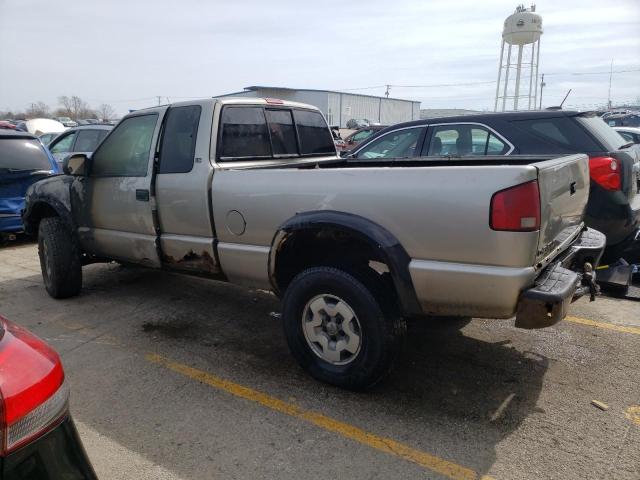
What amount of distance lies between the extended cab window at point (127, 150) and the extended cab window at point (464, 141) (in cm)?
305

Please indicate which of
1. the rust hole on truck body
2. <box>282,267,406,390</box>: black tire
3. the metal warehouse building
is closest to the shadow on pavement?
<box>282,267,406,390</box>: black tire

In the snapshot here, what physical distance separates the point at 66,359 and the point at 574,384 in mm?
3674

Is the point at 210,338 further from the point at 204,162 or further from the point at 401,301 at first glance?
the point at 401,301

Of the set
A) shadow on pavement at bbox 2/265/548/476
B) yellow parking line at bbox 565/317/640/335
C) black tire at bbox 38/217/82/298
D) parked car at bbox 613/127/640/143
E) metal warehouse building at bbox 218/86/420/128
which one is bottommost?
shadow on pavement at bbox 2/265/548/476

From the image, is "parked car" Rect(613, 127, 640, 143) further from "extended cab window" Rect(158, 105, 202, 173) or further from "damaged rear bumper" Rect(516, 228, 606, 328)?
"extended cab window" Rect(158, 105, 202, 173)

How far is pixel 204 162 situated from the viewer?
3939 millimetres

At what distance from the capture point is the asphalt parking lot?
261 cm

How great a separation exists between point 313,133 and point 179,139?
59.0 inches

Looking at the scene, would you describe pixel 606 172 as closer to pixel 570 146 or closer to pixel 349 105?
pixel 570 146

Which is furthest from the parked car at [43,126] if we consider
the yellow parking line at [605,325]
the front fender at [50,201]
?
the yellow parking line at [605,325]

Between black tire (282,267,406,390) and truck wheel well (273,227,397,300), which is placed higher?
truck wheel well (273,227,397,300)

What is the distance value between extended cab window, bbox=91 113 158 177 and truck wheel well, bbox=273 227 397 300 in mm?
1676

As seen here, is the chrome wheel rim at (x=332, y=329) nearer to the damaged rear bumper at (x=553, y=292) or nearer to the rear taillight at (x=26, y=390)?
the damaged rear bumper at (x=553, y=292)

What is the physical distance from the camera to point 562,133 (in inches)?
193
